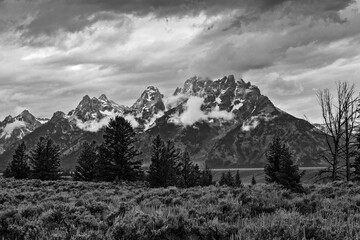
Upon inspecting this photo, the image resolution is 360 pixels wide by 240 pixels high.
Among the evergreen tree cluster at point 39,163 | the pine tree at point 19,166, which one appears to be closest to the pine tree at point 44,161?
the evergreen tree cluster at point 39,163

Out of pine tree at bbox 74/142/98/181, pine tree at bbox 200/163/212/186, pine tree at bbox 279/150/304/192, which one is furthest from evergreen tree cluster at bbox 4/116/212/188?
pine tree at bbox 279/150/304/192

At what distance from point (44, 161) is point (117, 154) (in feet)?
57.3

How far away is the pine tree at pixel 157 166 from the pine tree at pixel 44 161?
71.8ft

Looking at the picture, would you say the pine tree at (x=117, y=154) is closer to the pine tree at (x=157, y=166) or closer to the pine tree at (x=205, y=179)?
the pine tree at (x=157, y=166)

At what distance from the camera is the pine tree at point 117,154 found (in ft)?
176

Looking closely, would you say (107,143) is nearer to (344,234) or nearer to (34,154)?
(34,154)

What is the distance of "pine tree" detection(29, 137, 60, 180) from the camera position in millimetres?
62781

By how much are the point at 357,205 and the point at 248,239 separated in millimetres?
5975

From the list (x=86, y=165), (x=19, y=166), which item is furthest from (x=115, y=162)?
(x=19, y=166)

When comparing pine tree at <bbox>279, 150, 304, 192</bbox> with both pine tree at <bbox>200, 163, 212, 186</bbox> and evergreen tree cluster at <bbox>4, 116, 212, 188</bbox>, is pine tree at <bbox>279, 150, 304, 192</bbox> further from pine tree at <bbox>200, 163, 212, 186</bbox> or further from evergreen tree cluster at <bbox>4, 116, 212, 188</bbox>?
pine tree at <bbox>200, 163, 212, 186</bbox>

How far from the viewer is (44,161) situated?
64.6 m

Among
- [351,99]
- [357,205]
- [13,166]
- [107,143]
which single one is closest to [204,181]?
[107,143]

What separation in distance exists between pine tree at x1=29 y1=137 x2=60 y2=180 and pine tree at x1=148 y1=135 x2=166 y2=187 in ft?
→ 71.8

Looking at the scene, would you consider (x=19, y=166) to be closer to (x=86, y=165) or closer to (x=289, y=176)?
(x=86, y=165)
